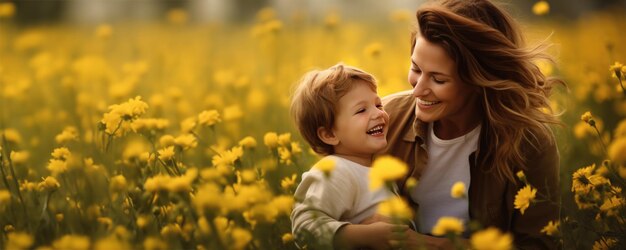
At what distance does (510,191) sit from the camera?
272cm

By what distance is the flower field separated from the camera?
2.42 m

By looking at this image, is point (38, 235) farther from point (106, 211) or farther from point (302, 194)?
point (302, 194)

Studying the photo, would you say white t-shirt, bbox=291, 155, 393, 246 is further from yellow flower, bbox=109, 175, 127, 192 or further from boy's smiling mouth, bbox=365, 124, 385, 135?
yellow flower, bbox=109, 175, 127, 192

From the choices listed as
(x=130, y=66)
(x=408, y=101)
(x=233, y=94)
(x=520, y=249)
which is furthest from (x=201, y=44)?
(x=520, y=249)

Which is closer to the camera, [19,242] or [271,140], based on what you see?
[19,242]

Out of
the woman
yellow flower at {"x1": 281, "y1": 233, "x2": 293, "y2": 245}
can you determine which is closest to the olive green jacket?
the woman

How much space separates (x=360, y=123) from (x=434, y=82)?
0.88 feet

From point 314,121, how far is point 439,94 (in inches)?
15.4

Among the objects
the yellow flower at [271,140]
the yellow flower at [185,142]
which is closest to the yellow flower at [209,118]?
the yellow flower at [185,142]

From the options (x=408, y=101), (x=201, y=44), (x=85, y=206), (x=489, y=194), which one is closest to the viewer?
(x=85, y=206)

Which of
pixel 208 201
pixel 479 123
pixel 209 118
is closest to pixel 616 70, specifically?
pixel 479 123

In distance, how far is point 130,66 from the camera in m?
5.25

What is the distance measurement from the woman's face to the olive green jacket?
7.3 inches

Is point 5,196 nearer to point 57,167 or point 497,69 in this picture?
point 57,167
